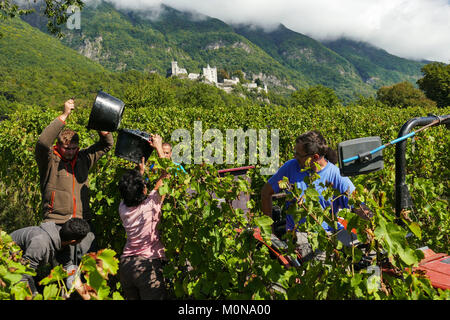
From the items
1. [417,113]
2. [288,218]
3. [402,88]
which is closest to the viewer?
[288,218]

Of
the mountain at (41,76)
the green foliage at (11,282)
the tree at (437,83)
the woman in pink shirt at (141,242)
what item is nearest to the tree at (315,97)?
the tree at (437,83)

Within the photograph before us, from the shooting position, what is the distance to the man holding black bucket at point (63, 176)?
9.03ft

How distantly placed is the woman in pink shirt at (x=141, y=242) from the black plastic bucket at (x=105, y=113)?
0.53 meters

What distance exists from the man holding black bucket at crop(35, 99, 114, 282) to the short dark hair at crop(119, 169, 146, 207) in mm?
783

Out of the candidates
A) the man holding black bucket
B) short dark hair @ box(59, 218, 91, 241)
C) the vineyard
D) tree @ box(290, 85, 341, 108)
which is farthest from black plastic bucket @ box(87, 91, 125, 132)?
tree @ box(290, 85, 341, 108)

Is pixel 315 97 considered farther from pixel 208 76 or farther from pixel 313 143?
pixel 313 143

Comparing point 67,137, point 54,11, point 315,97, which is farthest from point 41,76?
point 67,137

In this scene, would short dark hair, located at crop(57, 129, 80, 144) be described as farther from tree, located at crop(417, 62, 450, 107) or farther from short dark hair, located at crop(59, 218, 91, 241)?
tree, located at crop(417, 62, 450, 107)

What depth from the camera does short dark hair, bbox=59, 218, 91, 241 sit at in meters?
2.58

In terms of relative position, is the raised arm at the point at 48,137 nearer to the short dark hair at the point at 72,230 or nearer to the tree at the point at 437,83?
the short dark hair at the point at 72,230

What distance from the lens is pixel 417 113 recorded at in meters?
16.7
